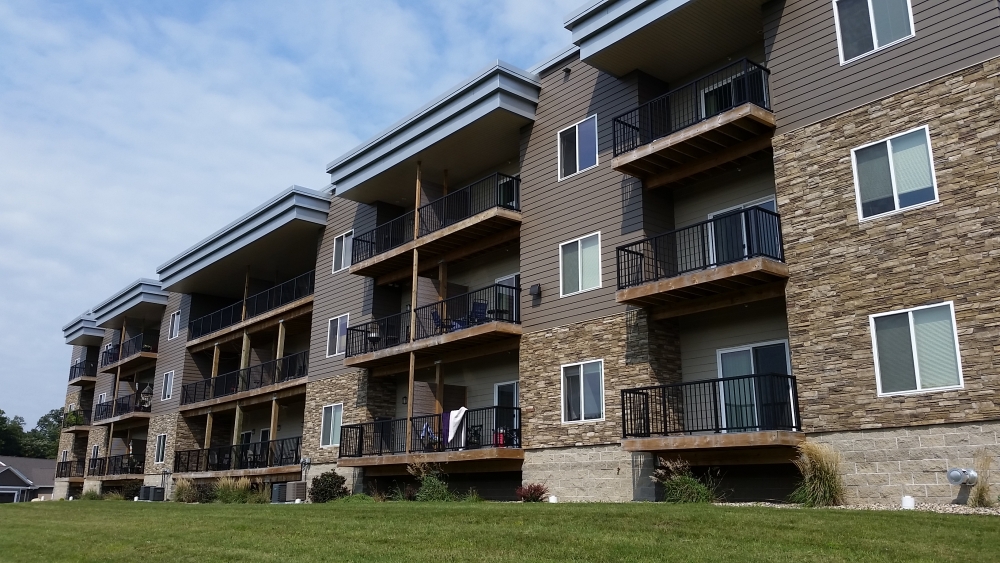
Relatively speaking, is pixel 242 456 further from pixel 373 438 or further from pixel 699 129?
pixel 699 129

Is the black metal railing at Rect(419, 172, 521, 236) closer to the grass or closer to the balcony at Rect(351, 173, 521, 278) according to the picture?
the balcony at Rect(351, 173, 521, 278)

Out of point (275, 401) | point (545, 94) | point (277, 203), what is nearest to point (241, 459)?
point (275, 401)

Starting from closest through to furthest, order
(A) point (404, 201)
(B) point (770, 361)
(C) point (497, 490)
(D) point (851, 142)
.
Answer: (D) point (851, 142)
(B) point (770, 361)
(C) point (497, 490)
(A) point (404, 201)

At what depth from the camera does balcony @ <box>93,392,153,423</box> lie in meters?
44.3

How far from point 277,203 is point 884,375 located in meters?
23.3

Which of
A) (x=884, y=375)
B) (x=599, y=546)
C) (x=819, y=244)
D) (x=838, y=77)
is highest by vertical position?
(x=838, y=77)

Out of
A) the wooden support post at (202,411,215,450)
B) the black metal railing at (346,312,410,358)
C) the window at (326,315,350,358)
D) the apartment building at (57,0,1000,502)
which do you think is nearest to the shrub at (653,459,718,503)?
the apartment building at (57,0,1000,502)

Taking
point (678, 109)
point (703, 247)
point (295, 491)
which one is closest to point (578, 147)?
point (678, 109)

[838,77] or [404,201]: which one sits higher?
[404,201]

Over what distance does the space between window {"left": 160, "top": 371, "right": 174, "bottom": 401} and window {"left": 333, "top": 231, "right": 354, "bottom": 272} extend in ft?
49.8

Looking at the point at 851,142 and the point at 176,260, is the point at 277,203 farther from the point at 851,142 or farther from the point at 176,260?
the point at 851,142

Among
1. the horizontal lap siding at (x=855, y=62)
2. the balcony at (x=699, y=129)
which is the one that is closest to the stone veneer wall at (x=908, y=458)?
the horizontal lap siding at (x=855, y=62)

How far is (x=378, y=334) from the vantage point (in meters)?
28.4

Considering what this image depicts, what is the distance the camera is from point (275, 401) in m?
33.3
